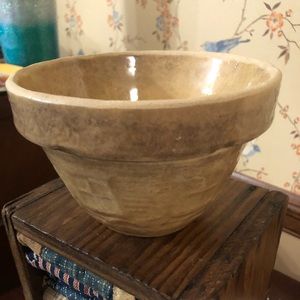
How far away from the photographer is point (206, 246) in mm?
426

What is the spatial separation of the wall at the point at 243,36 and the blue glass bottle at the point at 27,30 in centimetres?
9

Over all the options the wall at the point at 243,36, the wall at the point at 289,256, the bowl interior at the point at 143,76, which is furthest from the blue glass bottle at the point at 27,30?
the wall at the point at 289,256

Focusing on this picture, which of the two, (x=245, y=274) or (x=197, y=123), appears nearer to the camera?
(x=197, y=123)

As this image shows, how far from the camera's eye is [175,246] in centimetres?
43

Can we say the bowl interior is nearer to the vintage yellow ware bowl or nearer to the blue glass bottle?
the vintage yellow ware bowl

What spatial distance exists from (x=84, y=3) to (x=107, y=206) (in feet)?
2.14

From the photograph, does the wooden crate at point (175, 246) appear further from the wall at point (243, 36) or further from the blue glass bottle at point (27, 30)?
the blue glass bottle at point (27, 30)

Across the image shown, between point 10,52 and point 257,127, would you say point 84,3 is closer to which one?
point 10,52

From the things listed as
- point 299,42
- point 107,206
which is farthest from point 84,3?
point 107,206

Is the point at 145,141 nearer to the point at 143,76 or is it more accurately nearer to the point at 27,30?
the point at 143,76

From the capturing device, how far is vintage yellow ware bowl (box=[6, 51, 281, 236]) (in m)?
0.29

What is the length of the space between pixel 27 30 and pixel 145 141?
65 cm

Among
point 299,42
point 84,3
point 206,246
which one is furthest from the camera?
point 84,3

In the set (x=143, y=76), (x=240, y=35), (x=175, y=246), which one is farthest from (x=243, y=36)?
(x=175, y=246)
